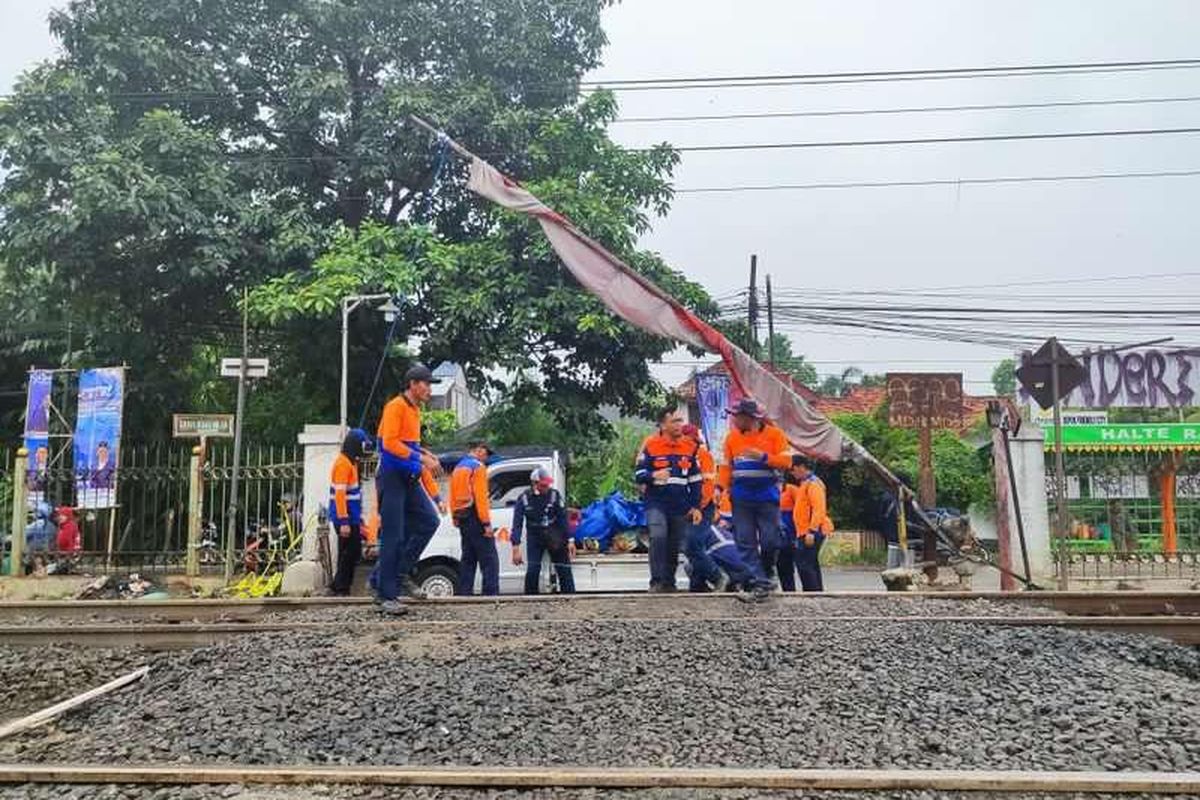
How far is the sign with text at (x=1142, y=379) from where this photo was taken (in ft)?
56.7

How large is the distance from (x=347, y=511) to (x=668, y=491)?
11.3 feet

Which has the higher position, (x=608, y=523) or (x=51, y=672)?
(x=608, y=523)

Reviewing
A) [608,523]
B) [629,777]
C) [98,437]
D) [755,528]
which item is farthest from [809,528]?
[98,437]

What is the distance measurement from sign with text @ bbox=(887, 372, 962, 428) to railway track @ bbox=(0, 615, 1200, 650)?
642 centimetres

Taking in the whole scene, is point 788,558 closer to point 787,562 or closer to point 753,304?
point 787,562

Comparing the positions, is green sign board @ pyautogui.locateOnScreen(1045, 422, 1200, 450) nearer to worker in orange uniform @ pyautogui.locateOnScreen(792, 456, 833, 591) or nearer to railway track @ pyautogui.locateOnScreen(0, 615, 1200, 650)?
worker in orange uniform @ pyautogui.locateOnScreen(792, 456, 833, 591)

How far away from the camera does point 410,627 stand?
19.9 feet

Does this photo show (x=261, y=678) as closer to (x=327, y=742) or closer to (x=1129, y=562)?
(x=327, y=742)

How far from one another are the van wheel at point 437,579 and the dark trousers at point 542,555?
2.96 ft

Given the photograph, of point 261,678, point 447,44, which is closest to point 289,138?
point 447,44

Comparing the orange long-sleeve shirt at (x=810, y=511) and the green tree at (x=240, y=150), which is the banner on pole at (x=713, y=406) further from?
the orange long-sleeve shirt at (x=810, y=511)

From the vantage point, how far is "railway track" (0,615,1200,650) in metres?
6.07

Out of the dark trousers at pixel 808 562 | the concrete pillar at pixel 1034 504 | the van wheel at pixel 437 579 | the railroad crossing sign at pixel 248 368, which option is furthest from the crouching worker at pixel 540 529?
the concrete pillar at pixel 1034 504

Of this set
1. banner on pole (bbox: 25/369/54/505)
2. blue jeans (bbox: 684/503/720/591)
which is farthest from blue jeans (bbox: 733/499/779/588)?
banner on pole (bbox: 25/369/54/505)
